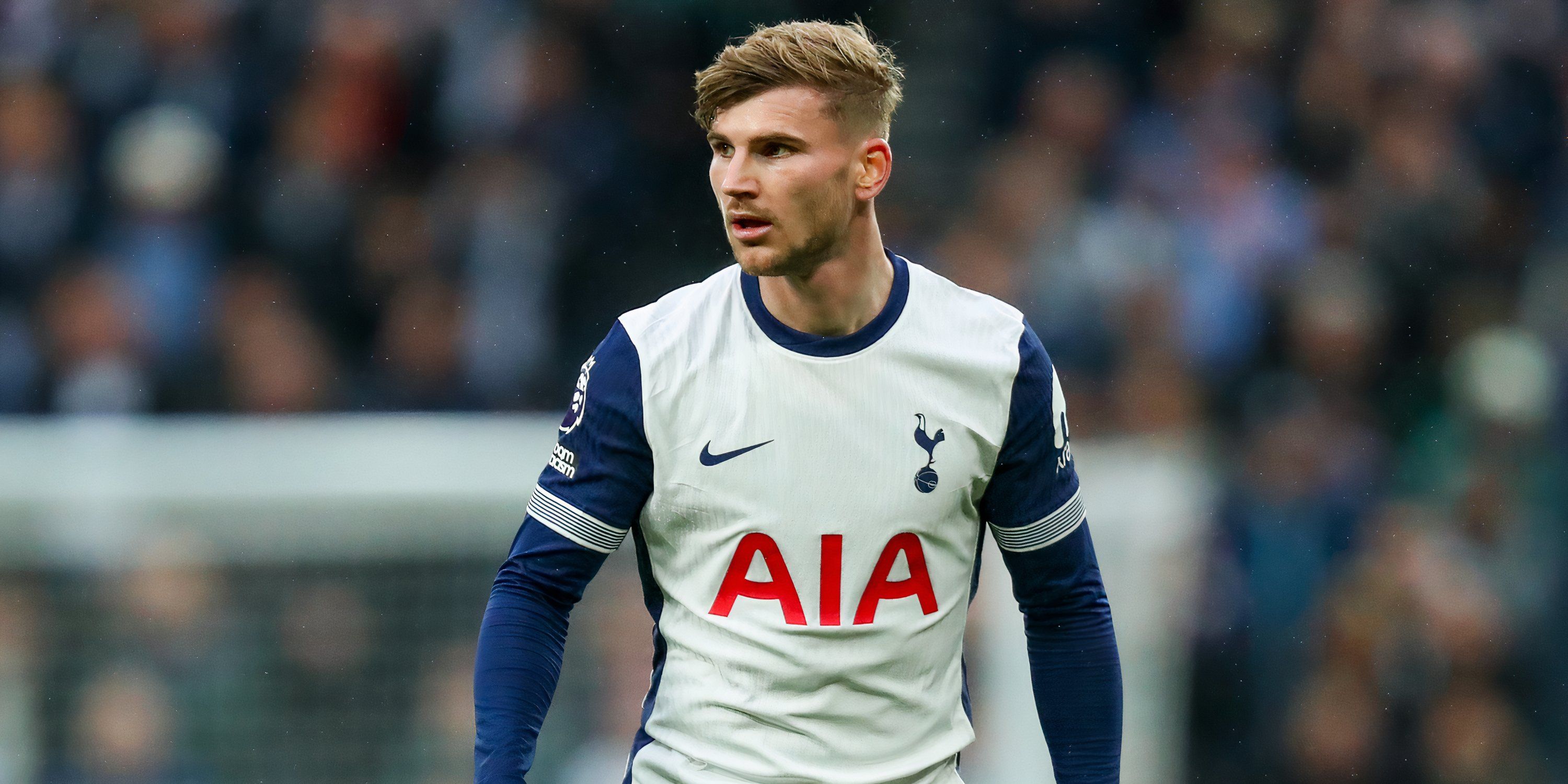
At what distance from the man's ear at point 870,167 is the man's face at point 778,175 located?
2.8 inches

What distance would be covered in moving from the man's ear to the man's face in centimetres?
7

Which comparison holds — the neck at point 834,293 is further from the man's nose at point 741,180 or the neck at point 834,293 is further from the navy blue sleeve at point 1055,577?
the navy blue sleeve at point 1055,577

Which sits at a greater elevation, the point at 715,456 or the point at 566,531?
the point at 715,456

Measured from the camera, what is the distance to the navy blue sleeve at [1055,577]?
10.6 ft

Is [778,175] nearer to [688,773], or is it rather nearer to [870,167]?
[870,167]

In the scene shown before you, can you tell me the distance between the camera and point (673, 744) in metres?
3.20

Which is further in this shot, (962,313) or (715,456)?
(962,313)

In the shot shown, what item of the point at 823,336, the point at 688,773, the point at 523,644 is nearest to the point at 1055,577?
the point at 823,336

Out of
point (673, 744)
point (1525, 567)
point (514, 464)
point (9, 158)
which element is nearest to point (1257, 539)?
point (1525, 567)

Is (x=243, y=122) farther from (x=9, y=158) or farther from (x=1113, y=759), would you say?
(x=1113, y=759)

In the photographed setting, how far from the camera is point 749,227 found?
3.03 metres

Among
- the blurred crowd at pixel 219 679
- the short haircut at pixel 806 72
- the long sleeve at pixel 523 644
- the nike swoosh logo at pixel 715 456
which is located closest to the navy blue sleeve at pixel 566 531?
the long sleeve at pixel 523 644

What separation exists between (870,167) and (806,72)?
24 centimetres

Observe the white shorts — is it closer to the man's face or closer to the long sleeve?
the long sleeve
